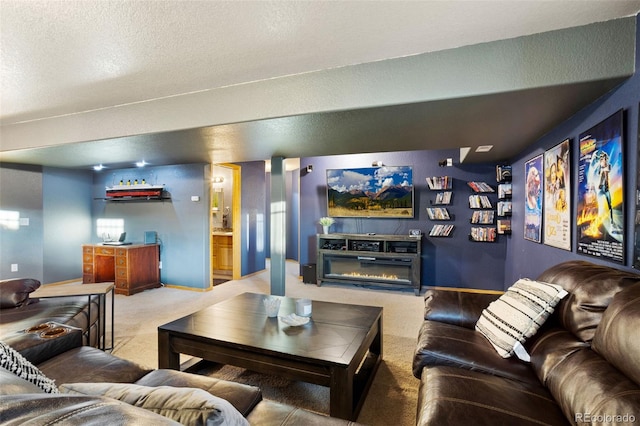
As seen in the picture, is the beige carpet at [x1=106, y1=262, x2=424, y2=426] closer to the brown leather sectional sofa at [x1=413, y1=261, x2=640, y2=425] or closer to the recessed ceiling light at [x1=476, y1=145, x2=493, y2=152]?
the brown leather sectional sofa at [x1=413, y1=261, x2=640, y2=425]

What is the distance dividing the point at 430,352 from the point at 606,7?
216 cm

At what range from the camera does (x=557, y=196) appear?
8.49 ft

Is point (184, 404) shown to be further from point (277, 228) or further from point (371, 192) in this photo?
point (371, 192)

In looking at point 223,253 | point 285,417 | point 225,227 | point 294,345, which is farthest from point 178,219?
point 285,417

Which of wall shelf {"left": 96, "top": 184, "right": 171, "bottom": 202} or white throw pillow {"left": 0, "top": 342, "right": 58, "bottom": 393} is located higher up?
wall shelf {"left": 96, "top": 184, "right": 171, "bottom": 202}

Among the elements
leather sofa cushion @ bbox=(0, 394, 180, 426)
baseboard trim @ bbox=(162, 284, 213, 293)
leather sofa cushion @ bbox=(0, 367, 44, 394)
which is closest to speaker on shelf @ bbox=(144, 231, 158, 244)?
baseboard trim @ bbox=(162, 284, 213, 293)

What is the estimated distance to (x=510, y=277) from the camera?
4.30 m

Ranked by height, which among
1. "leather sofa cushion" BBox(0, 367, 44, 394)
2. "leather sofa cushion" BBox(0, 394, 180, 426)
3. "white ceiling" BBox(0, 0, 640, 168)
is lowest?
"leather sofa cushion" BBox(0, 367, 44, 394)

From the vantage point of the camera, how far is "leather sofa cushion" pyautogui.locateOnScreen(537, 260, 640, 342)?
1379mm

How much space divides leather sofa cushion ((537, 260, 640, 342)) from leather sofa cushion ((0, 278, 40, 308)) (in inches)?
158

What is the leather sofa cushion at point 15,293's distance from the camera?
2.45 meters

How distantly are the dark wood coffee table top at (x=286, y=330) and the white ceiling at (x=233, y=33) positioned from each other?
6.39 feet

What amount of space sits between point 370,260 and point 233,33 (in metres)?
4.16

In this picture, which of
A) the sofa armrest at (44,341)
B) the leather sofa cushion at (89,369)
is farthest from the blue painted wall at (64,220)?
the leather sofa cushion at (89,369)
